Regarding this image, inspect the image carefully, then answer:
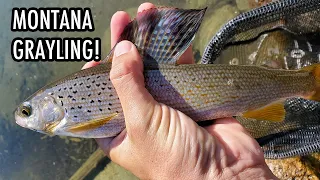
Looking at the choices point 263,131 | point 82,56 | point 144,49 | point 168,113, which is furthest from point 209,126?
point 82,56

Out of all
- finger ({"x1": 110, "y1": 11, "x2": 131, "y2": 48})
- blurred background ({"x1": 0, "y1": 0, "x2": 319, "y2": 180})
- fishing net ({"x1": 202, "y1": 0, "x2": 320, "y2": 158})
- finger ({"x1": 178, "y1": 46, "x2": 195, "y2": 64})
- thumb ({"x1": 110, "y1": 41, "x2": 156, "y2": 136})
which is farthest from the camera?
blurred background ({"x1": 0, "y1": 0, "x2": 319, "y2": 180})

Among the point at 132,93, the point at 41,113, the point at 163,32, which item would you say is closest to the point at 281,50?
the point at 163,32

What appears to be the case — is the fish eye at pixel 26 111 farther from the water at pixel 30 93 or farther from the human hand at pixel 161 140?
the water at pixel 30 93

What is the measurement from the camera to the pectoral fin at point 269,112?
237 centimetres

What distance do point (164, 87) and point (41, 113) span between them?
0.86 metres

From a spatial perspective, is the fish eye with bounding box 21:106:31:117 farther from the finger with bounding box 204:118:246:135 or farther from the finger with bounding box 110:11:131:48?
the finger with bounding box 204:118:246:135

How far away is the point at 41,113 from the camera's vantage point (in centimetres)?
234

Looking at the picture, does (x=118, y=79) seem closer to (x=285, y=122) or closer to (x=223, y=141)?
(x=223, y=141)

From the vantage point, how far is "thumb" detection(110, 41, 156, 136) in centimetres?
203

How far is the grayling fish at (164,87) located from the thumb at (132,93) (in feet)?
0.52

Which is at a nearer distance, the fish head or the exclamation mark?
the fish head

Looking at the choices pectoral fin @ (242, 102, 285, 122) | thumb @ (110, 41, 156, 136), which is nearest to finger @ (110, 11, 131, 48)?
thumb @ (110, 41, 156, 136)

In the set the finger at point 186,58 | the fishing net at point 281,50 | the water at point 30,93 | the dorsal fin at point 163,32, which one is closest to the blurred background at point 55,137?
the water at point 30,93

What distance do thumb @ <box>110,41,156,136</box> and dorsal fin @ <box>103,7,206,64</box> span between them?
21 centimetres
